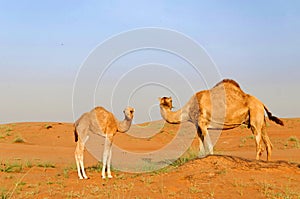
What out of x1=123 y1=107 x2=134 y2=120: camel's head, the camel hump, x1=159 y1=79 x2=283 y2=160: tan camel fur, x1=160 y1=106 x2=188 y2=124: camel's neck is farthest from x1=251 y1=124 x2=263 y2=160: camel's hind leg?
x1=123 y1=107 x2=134 y2=120: camel's head

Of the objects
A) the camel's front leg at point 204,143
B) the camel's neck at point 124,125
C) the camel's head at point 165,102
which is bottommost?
the camel's front leg at point 204,143

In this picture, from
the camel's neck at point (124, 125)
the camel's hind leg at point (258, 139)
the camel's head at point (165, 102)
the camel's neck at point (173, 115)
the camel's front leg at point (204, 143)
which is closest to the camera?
the camel's front leg at point (204, 143)

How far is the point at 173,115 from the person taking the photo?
11.8 m

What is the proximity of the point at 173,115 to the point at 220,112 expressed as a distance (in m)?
1.45

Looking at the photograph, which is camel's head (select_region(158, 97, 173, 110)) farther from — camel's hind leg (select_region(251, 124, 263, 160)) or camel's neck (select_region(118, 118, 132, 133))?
camel's hind leg (select_region(251, 124, 263, 160))

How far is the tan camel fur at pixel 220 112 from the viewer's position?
11.4 metres

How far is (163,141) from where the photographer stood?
31766 millimetres

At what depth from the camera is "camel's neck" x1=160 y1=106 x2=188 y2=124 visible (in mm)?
11602

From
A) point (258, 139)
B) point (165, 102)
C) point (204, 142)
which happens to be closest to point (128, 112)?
point (165, 102)

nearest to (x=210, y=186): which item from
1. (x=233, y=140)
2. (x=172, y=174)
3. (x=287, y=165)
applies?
(x=172, y=174)

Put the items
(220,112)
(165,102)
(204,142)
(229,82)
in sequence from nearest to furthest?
(204,142) < (220,112) < (165,102) < (229,82)

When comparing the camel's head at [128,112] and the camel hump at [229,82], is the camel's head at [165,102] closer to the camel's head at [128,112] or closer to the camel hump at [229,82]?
the camel's head at [128,112]

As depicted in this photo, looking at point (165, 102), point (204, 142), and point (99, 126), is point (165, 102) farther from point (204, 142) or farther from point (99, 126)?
point (99, 126)

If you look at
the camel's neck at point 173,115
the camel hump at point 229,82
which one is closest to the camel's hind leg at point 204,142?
the camel's neck at point 173,115
